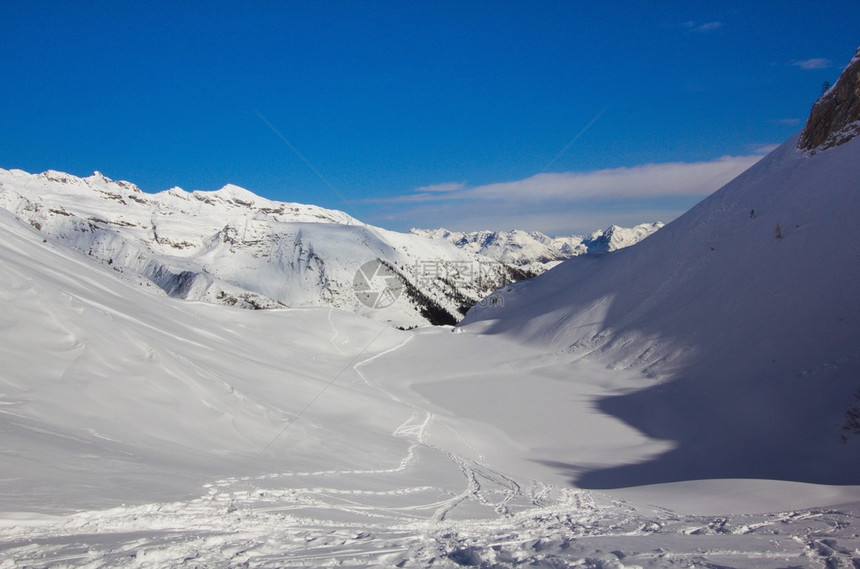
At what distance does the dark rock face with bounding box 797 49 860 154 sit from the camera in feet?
93.7

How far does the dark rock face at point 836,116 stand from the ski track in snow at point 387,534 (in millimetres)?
29752

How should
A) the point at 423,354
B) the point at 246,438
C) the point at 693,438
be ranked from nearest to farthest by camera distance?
the point at 246,438, the point at 693,438, the point at 423,354

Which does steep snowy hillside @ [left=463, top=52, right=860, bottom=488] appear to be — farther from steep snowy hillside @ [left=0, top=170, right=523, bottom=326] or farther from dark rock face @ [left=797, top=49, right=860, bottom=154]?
steep snowy hillside @ [left=0, top=170, right=523, bottom=326]

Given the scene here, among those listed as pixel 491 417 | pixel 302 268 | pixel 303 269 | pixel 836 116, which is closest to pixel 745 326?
pixel 491 417

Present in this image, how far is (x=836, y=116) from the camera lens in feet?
96.9

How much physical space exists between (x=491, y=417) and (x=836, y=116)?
91.2ft

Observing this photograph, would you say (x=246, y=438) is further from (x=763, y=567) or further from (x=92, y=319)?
(x=763, y=567)

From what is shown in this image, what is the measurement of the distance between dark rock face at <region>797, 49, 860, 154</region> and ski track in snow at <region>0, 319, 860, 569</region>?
29.8 m

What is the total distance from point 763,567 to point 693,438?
13631mm

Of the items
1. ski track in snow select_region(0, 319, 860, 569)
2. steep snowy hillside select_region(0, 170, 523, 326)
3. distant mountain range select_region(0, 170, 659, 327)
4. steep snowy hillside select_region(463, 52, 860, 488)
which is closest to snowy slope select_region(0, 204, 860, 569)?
ski track in snow select_region(0, 319, 860, 569)

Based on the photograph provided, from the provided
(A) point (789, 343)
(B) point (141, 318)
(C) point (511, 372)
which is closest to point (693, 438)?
(A) point (789, 343)

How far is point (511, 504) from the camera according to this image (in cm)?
977

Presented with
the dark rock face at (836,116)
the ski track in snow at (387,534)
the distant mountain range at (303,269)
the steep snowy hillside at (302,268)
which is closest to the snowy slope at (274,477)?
the ski track in snow at (387,534)

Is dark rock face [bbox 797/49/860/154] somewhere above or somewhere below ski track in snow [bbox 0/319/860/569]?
above
